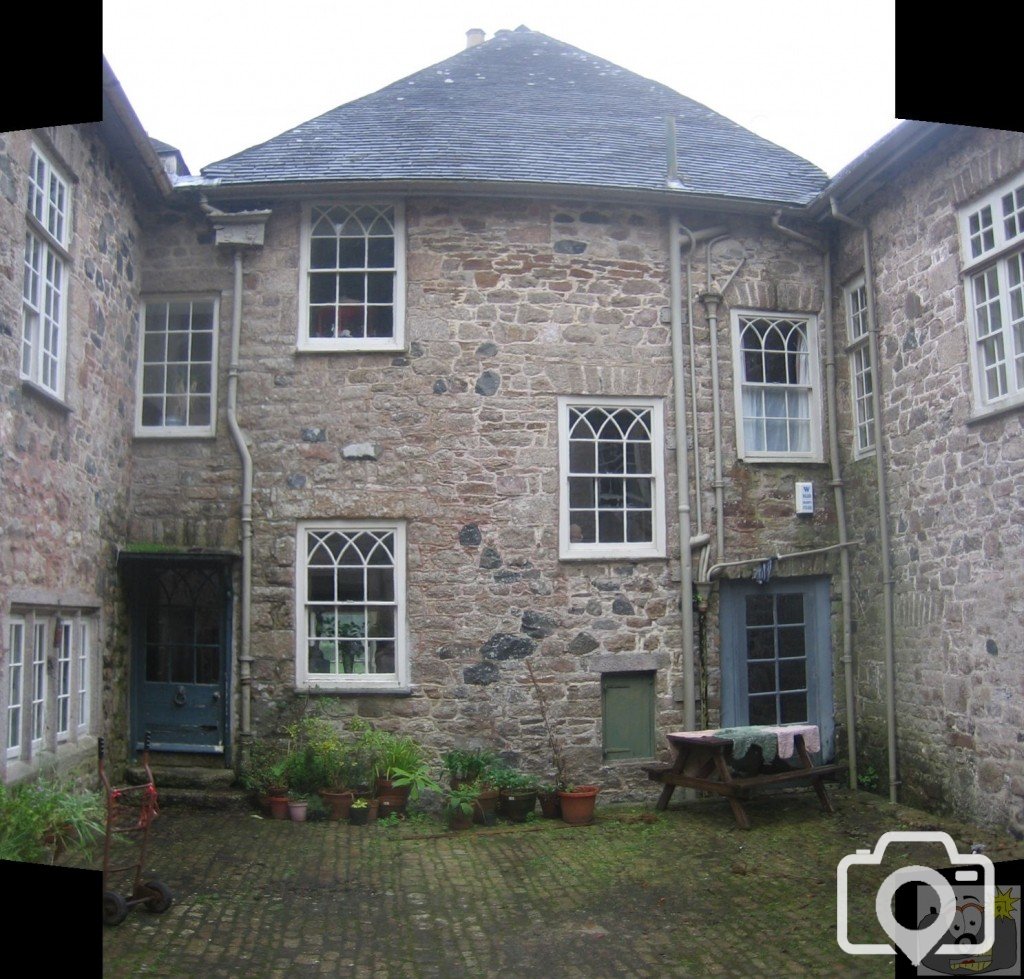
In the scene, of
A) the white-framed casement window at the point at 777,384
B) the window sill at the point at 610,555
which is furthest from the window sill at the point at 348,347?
the white-framed casement window at the point at 777,384

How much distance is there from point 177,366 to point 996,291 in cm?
729

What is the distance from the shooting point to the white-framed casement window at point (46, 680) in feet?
25.3

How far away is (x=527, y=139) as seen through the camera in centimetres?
1128

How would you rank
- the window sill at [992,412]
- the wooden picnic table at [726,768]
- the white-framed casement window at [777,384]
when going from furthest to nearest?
the white-framed casement window at [777,384] → the wooden picnic table at [726,768] → the window sill at [992,412]

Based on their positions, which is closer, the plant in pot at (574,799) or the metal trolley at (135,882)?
the metal trolley at (135,882)

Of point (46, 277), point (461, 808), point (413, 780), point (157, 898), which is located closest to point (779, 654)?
point (461, 808)

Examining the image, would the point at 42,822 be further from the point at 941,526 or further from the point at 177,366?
the point at 941,526

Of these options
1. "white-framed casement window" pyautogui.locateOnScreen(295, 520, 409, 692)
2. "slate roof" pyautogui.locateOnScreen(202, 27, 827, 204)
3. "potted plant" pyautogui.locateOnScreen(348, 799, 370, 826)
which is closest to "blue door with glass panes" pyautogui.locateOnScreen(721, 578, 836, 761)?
"white-framed casement window" pyautogui.locateOnScreen(295, 520, 409, 692)

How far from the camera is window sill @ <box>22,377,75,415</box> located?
7.64 metres

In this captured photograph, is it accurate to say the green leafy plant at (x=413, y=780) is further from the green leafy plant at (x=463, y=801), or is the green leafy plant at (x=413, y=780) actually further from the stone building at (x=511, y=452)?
the stone building at (x=511, y=452)

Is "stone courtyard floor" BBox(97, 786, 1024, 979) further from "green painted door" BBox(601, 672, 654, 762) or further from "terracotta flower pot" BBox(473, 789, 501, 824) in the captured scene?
"green painted door" BBox(601, 672, 654, 762)

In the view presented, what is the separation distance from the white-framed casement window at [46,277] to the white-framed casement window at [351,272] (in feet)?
7.84

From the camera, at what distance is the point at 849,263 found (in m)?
10.6

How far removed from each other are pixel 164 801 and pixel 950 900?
6535 millimetres
